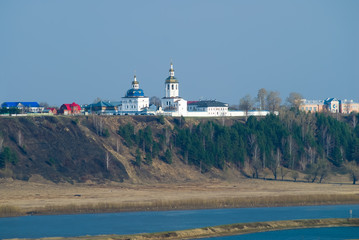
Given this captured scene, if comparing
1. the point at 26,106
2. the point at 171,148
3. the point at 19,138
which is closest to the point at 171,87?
the point at 171,148

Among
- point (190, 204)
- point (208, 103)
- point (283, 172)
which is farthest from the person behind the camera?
point (208, 103)

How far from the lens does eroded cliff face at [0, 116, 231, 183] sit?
361 ft

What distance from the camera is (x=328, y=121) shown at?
501ft

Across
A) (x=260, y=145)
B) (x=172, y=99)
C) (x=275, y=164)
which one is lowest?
(x=275, y=164)

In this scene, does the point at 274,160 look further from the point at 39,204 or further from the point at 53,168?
the point at 39,204

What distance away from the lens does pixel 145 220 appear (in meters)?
81.4

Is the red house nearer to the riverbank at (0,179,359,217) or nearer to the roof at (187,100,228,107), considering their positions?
the roof at (187,100,228,107)

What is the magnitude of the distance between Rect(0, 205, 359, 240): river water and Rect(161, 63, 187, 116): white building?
205 feet

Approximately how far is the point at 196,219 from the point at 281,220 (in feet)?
33.0

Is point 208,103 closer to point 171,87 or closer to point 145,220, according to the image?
point 171,87

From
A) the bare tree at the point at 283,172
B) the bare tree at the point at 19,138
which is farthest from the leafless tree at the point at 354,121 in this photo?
the bare tree at the point at 19,138

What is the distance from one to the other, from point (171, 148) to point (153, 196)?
31.6 metres

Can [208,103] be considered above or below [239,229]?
above

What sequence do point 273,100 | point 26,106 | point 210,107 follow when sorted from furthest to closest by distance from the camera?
point 273,100 < point 210,107 < point 26,106
